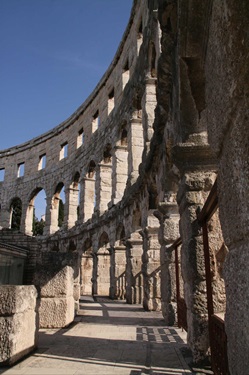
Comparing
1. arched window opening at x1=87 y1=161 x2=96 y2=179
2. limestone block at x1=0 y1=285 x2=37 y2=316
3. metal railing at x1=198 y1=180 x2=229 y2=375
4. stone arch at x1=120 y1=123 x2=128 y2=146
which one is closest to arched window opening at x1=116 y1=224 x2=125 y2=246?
stone arch at x1=120 y1=123 x2=128 y2=146

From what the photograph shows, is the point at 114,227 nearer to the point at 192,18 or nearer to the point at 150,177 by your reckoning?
the point at 150,177

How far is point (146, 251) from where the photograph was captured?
351 inches

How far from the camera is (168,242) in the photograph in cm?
681

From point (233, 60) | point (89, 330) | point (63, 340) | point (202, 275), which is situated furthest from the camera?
point (89, 330)

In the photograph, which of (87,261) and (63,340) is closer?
(63,340)

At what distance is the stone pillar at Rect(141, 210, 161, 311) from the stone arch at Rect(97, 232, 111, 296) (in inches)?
231

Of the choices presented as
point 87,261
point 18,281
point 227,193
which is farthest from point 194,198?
point 87,261

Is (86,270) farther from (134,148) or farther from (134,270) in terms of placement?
(134,148)

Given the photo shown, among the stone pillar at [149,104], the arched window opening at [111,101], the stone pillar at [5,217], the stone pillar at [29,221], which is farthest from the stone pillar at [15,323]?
the stone pillar at [5,217]

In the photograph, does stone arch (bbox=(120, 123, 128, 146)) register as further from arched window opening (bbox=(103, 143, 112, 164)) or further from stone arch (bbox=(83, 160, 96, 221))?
stone arch (bbox=(83, 160, 96, 221))

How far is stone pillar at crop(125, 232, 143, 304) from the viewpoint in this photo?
10.6 meters

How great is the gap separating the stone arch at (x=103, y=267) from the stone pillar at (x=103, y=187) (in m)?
1.33

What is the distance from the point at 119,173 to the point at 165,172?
288 inches

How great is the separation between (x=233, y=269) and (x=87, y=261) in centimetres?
1650
